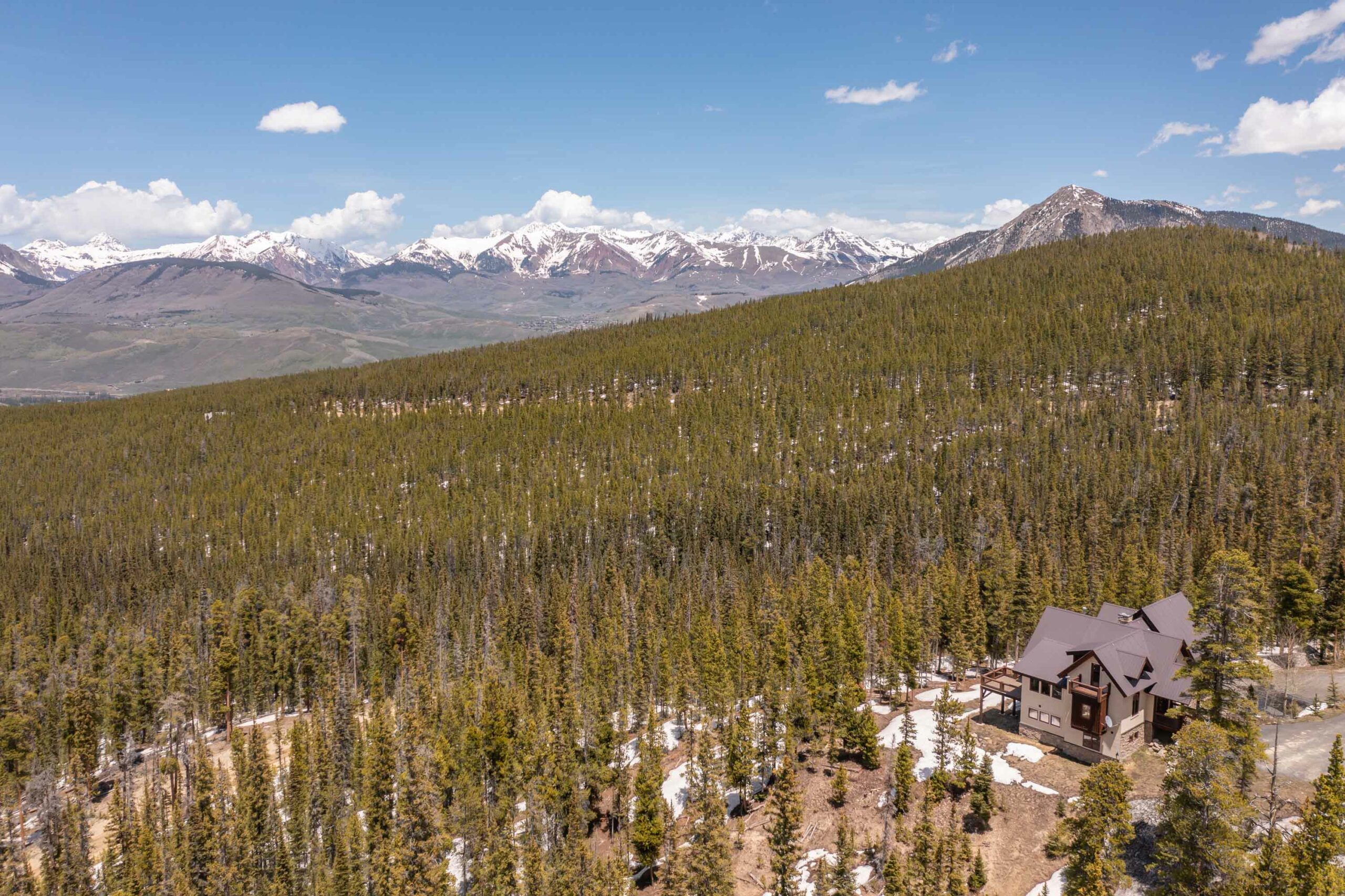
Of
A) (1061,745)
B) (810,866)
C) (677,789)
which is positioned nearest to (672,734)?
(677,789)

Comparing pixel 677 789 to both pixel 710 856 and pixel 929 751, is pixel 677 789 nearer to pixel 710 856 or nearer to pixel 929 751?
pixel 929 751

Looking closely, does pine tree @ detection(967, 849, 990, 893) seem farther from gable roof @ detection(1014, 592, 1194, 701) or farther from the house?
gable roof @ detection(1014, 592, 1194, 701)

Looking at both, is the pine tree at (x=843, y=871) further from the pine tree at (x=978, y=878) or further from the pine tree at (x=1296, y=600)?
the pine tree at (x=1296, y=600)

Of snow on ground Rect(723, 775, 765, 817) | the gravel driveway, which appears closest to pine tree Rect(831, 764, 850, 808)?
snow on ground Rect(723, 775, 765, 817)

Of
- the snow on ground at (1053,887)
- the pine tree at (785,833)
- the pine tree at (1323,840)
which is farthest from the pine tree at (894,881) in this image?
the pine tree at (1323,840)

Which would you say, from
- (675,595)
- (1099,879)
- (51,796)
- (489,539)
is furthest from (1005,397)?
Result: (51,796)

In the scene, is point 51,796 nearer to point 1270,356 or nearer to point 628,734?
point 628,734
